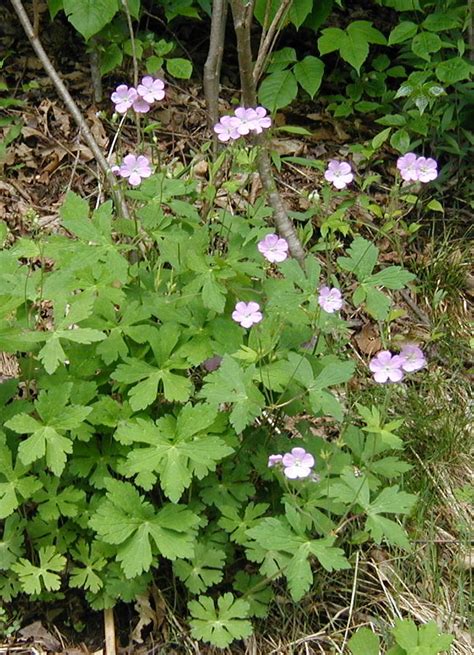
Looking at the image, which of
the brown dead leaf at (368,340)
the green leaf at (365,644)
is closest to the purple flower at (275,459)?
the green leaf at (365,644)

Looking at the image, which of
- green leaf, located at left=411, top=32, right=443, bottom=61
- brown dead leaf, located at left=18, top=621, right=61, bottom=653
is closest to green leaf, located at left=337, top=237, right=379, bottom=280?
brown dead leaf, located at left=18, top=621, right=61, bottom=653

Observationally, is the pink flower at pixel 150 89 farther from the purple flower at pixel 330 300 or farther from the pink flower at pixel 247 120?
the purple flower at pixel 330 300

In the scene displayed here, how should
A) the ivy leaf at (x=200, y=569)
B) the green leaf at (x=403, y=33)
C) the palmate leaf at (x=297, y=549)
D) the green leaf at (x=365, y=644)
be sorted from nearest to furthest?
the palmate leaf at (x=297, y=549), the green leaf at (x=365, y=644), the ivy leaf at (x=200, y=569), the green leaf at (x=403, y=33)

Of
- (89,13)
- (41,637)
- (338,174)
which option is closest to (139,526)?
(41,637)

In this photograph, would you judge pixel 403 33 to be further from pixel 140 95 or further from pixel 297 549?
pixel 297 549

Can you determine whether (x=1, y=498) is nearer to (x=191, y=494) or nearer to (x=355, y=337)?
(x=191, y=494)

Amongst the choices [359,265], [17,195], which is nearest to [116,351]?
[359,265]
